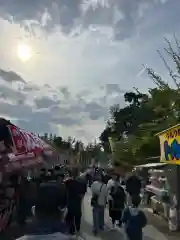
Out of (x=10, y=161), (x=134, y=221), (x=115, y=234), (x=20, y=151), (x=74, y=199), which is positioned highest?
(x=20, y=151)

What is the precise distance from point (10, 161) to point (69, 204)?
145 inches

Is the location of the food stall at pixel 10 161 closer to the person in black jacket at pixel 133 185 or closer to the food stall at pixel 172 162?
the food stall at pixel 172 162

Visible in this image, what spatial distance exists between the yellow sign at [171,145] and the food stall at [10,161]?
3.74 m

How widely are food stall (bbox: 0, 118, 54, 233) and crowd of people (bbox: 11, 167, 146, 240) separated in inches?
18.8

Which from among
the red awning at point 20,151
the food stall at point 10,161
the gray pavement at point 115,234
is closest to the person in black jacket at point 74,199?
the gray pavement at point 115,234

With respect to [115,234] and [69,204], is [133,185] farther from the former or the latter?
[69,204]

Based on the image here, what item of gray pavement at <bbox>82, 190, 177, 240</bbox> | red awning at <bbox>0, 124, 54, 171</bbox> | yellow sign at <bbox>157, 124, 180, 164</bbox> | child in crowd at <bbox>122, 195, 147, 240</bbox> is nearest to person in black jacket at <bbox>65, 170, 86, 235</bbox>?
gray pavement at <bbox>82, 190, 177, 240</bbox>

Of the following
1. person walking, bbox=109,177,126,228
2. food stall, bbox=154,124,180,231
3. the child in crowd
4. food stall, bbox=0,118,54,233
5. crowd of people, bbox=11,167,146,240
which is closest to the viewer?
crowd of people, bbox=11,167,146,240

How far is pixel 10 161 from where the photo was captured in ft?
27.6

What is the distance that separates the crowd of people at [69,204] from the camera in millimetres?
5336

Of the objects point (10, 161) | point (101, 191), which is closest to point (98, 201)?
point (101, 191)

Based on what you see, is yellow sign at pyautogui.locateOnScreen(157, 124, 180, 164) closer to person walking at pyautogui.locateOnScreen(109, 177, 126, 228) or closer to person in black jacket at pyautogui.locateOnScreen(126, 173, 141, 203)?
person walking at pyautogui.locateOnScreen(109, 177, 126, 228)

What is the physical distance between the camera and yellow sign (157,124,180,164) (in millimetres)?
11414

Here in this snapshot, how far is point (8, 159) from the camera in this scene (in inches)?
326
